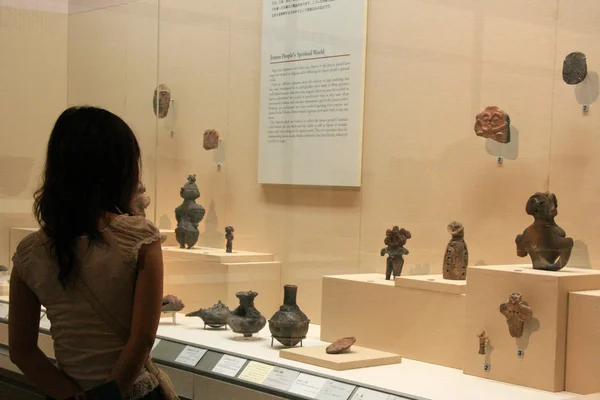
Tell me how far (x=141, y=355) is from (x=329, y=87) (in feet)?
8.99

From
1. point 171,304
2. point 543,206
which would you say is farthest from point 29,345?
point 171,304

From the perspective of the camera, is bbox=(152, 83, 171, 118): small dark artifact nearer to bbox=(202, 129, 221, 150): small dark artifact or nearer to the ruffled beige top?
bbox=(202, 129, 221, 150): small dark artifact

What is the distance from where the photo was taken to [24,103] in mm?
4766

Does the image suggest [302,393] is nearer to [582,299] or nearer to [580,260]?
[582,299]

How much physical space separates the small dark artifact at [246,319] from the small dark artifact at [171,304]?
443 millimetres

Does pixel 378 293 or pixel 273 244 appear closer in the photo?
pixel 378 293

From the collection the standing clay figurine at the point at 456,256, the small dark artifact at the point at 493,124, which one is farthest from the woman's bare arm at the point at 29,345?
the small dark artifact at the point at 493,124

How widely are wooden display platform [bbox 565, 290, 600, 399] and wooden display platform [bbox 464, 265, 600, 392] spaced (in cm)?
3

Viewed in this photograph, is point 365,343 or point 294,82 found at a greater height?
point 294,82

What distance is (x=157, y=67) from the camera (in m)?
5.28

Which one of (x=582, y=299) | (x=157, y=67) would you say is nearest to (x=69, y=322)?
(x=582, y=299)

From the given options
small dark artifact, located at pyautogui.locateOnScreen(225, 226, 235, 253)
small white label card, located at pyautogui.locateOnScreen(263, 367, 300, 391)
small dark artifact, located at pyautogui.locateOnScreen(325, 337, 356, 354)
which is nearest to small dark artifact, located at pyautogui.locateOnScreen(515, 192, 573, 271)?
small dark artifact, located at pyautogui.locateOnScreen(325, 337, 356, 354)

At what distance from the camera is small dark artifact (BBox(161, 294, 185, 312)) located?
4.42 metres

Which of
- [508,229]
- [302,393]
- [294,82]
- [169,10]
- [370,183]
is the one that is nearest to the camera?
[302,393]
